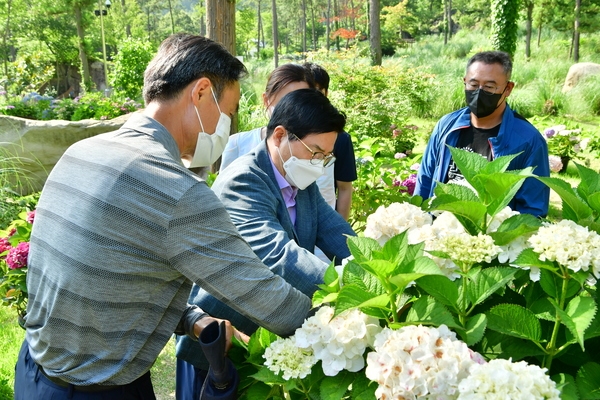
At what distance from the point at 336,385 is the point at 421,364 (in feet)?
0.80

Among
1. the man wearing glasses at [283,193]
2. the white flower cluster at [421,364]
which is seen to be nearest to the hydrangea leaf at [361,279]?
the white flower cluster at [421,364]

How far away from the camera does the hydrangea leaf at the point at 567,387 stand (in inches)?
36.6

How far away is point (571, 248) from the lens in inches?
37.5

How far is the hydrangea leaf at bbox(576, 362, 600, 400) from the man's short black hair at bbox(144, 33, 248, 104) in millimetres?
1156

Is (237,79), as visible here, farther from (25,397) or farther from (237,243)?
(25,397)

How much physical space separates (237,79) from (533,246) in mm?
994

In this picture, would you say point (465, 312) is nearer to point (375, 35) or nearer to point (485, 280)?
point (485, 280)

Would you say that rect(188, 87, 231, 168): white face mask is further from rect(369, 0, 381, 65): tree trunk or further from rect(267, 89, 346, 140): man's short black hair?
rect(369, 0, 381, 65): tree trunk

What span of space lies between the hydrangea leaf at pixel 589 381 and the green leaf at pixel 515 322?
0.09 m

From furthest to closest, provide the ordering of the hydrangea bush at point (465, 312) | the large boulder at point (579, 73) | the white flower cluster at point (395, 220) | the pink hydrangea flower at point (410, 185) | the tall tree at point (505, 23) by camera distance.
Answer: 1. the large boulder at point (579, 73)
2. the tall tree at point (505, 23)
3. the pink hydrangea flower at point (410, 185)
4. the white flower cluster at point (395, 220)
5. the hydrangea bush at point (465, 312)

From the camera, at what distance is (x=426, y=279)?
1.04 meters

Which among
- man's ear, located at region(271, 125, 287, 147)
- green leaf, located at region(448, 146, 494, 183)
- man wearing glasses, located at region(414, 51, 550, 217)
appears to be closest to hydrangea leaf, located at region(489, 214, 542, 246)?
green leaf, located at region(448, 146, 494, 183)

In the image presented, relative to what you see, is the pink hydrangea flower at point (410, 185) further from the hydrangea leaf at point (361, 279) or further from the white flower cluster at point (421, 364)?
the white flower cluster at point (421, 364)

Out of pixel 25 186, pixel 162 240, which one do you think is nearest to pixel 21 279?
pixel 162 240
